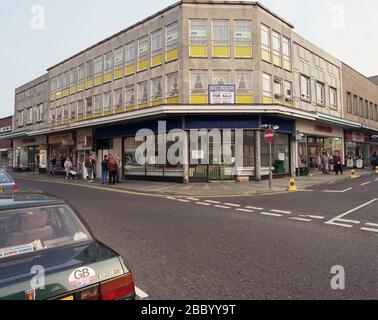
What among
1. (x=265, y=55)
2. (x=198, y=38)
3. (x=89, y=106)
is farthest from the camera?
(x=89, y=106)

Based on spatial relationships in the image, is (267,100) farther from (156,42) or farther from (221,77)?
(156,42)

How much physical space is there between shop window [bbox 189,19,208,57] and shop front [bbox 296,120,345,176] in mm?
9125

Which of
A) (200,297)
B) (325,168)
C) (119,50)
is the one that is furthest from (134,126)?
(200,297)

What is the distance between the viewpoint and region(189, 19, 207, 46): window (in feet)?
61.3

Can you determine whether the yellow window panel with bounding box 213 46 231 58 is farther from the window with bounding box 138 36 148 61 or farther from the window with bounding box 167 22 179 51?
the window with bounding box 138 36 148 61

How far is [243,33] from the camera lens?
18938 millimetres

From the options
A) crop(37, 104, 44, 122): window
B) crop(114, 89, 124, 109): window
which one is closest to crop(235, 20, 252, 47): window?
crop(114, 89, 124, 109): window

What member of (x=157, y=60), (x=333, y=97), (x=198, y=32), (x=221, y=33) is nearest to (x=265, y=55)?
(x=221, y=33)

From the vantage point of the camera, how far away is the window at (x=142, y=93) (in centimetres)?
2105

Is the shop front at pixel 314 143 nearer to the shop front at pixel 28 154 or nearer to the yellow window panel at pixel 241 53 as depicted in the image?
the yellow window panel at pixel 241 53

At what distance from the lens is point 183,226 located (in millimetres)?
6711

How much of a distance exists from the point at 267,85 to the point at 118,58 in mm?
12584

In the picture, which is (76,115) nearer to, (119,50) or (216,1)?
(119,50)

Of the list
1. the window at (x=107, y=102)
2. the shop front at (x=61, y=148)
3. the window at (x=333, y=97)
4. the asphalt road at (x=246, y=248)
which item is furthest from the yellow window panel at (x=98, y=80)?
the window at (x=333, y=97)
